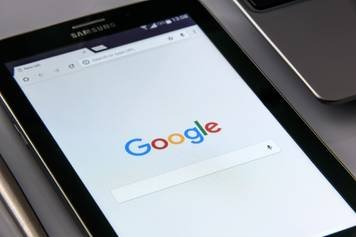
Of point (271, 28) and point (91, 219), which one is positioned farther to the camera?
point (271, 28)

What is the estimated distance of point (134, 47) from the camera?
0.55 m

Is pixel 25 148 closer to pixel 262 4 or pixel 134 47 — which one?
pixel 134 47

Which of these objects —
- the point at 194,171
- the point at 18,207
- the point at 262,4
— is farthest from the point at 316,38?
the point at 18,207

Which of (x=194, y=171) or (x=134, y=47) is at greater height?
(x=134, y=47)

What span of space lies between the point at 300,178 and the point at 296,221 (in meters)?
0.03

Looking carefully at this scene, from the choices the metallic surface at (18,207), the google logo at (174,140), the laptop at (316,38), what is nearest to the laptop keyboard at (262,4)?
the laptop at (316,38)

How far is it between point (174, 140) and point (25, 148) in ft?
0.34

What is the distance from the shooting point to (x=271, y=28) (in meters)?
0.57

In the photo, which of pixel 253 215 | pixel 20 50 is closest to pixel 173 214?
pixel 253 215

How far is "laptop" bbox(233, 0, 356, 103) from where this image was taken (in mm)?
539

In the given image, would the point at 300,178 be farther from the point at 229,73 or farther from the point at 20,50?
the point at 20,50

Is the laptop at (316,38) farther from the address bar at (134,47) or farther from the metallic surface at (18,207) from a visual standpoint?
the metallic surface at (18,207)

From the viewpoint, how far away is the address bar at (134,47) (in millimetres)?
542

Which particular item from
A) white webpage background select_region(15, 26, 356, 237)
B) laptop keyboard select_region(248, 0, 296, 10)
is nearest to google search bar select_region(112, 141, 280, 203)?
white webpage background select_region(15, 26, 356, 237)
